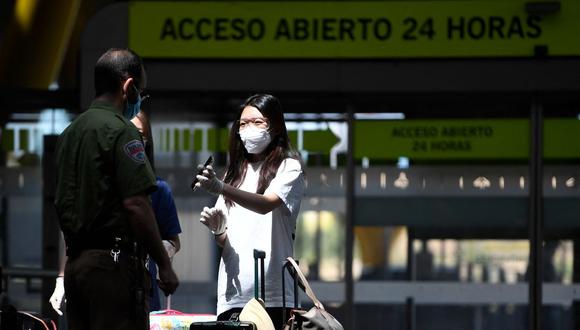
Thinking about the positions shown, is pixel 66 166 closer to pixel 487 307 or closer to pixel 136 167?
pixel 136 167

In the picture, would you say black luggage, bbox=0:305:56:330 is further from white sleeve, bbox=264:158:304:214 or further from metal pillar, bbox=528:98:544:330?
metal pillar, bbox=528:98:544:330

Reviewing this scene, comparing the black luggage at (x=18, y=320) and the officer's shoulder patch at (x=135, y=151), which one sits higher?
the officer's shoulder patch at (x=135, y=151)

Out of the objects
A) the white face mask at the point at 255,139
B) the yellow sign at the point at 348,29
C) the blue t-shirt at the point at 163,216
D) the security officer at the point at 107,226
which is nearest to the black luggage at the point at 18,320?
the blue t-shirt at the point at 163,216

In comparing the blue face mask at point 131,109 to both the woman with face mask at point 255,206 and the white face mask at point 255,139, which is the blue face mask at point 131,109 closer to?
the woman with face mask at point 255,206

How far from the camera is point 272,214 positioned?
610 cm

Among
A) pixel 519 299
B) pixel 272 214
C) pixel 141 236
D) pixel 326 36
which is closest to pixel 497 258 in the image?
pixel 519 299

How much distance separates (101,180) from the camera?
15.8 feet

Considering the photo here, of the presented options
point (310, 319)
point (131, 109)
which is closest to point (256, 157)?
point (310, 319)

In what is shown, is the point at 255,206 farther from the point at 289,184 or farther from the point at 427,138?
Answer: the point at 427,138

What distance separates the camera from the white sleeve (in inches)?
240

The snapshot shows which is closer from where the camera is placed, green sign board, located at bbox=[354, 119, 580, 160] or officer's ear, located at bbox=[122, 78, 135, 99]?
officer's ear, located at bbox=[122, 78, 135, 99]

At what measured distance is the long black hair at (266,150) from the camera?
6.23 m

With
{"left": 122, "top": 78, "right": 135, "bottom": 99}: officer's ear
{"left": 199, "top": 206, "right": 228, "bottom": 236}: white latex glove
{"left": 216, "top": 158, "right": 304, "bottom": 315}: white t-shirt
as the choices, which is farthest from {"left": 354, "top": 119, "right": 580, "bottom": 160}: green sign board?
{"left": 122, "top": 78, "right": 135, "bottom": 99}: officer's ear

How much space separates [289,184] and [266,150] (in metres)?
0.22
